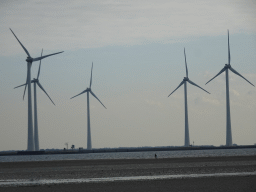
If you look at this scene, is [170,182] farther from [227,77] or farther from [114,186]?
[227,77]

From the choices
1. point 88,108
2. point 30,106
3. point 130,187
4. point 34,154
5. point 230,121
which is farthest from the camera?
point 88,108

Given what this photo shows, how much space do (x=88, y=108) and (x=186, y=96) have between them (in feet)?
107

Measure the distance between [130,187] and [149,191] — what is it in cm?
291

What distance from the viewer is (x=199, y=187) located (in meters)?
34.0

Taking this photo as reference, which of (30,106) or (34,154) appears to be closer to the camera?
(30,106)

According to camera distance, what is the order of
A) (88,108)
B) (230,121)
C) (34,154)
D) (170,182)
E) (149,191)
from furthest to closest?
(88,108)
(230,121)
(34,154)
(170,182)
(149,191)

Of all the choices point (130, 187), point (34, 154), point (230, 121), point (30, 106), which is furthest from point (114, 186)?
point (230, 121)

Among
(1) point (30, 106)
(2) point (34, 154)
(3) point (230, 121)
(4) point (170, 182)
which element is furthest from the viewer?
(3) point (230, 121)

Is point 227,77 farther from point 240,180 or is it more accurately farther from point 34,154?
point 240,180

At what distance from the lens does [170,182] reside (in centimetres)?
3803

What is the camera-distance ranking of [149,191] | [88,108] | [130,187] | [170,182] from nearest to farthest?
1. [149,191]
2. [130,187]
3. [170,182]
4. [88,108]

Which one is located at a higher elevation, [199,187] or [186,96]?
[186,96]

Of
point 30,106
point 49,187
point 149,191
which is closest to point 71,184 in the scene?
point 49,187

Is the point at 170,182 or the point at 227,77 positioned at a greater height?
the point at 227,77
